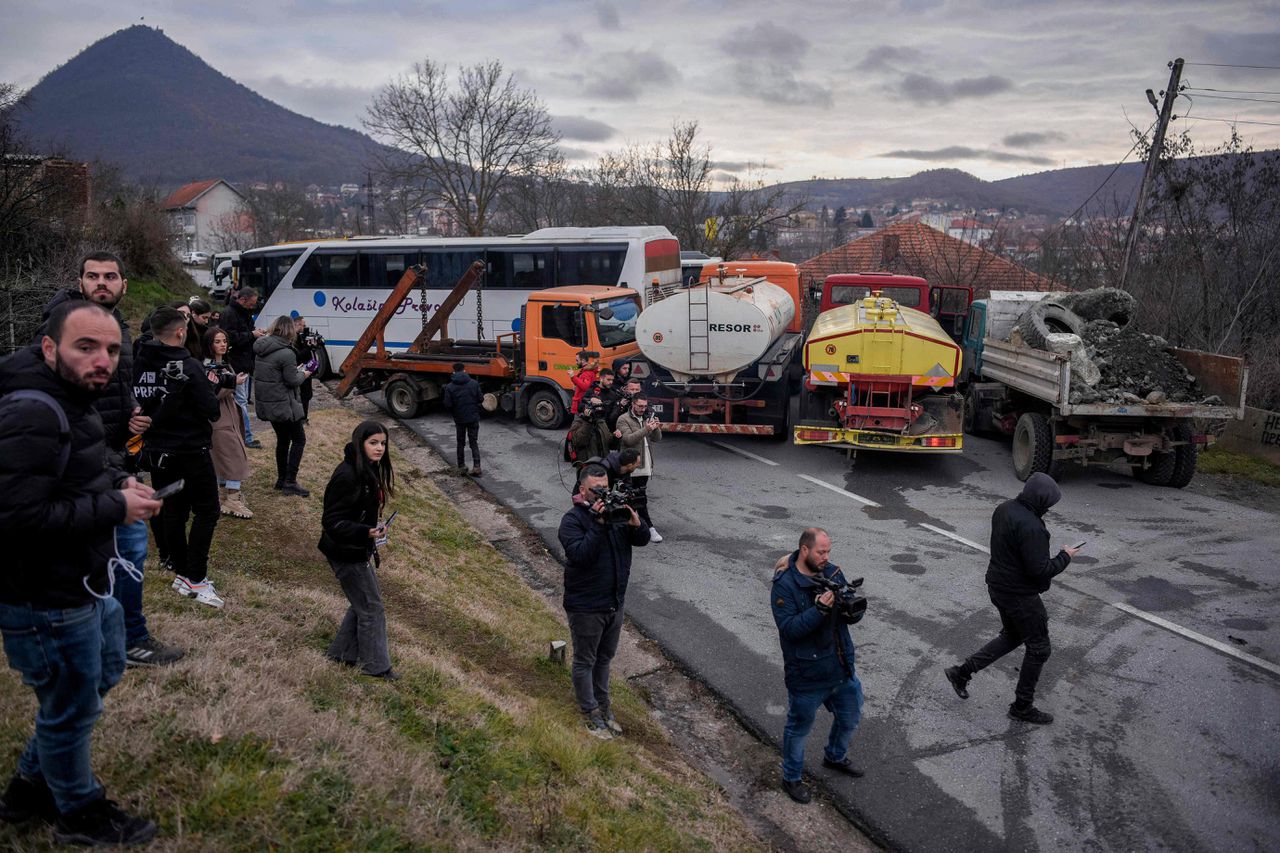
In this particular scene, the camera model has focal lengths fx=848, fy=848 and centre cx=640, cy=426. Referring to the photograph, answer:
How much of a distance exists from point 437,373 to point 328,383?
4977mm

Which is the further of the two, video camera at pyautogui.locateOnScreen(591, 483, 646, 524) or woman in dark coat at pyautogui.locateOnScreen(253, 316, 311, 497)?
woman in dark coat at pyautogui.locateOnScreen(253, 316, 311, 497)

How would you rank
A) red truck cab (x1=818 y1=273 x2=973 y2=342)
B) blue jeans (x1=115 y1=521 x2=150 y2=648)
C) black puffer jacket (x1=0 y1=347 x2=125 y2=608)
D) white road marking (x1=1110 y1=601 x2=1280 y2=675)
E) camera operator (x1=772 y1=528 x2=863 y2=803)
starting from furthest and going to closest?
red truck cab (x1=818 y1=273 x2=973 y2=342)
white road marking (x1=1110 y1=601 x2=1280 y2=675)
camera operator (x1=772 y1=528 x2=863 y2=803)
blue jeans (x1=115 y1=521 x2=150 y2=648)
black puffer jacket (x1=0 y1=347 x2=125 y2=608)

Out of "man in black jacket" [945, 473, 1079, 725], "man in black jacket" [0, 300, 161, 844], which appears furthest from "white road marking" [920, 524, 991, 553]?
"man in black jacket" [0, 300, 161, 844]

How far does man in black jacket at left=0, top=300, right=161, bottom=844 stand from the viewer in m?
2.76

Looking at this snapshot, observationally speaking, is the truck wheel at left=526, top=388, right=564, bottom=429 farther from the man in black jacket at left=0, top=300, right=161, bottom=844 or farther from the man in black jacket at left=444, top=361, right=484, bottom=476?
the man in black jacket at left=0, top=300, right=161, bottom=844

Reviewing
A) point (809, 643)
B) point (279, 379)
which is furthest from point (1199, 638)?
point (279, 379)

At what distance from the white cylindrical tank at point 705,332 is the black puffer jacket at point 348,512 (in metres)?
8.99

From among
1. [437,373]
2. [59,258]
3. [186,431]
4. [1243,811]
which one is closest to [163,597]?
[186,431]

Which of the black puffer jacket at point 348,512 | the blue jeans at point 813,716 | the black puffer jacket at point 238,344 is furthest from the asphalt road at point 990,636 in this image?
the black puffer jacket at point 238,344

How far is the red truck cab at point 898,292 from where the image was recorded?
15844 mm

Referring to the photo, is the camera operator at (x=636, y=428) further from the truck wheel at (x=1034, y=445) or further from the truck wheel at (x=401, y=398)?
the truck wheel at (x=401, y=398)

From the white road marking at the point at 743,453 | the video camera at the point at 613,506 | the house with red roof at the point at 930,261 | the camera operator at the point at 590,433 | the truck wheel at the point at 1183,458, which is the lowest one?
the white road marking at the point at 743,453

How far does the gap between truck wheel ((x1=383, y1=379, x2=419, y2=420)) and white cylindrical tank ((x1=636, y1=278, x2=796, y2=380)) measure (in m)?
5.06

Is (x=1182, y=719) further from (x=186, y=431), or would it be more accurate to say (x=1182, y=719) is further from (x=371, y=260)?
(x=371, y=260)
